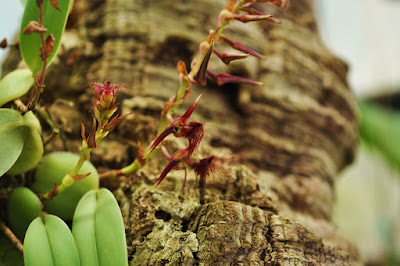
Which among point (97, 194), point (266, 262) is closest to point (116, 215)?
point (97, 194)

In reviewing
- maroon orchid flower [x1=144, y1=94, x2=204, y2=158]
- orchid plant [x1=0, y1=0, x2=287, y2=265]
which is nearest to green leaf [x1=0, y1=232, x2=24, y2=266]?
orchid plant [x1=0, y1=0, x2=287, y2=265]

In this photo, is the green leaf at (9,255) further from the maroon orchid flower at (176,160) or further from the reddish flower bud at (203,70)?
the reddish flower bud at (203,70)

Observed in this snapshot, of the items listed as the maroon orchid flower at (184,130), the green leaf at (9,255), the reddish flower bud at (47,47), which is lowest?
the green leaf at (9,255)

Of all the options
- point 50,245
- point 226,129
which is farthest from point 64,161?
point 226,129

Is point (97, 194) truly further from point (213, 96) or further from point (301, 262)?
point (213, 96)

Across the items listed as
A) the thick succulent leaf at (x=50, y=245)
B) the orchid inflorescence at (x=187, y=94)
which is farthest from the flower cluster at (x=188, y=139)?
the thick succulent leaf at (x=50, y=245)

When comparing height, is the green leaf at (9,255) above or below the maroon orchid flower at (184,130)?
below
